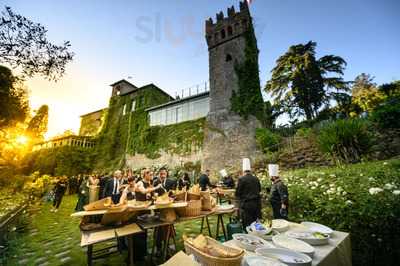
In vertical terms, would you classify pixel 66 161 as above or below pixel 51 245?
above

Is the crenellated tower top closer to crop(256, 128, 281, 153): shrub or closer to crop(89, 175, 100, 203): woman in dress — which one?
crop(256, 128, 281, 153): shrub

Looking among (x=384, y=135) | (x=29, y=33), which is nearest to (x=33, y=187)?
(x=29, y=33)

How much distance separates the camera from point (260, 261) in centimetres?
149

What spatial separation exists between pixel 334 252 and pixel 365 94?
25.4 metres

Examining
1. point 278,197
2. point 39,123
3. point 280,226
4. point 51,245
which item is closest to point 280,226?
point 280,226

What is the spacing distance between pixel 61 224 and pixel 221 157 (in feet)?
32.2

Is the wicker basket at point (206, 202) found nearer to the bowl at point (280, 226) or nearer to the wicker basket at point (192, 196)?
the wicker basket at point (192, 196)

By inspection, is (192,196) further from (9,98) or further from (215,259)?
(9,98)

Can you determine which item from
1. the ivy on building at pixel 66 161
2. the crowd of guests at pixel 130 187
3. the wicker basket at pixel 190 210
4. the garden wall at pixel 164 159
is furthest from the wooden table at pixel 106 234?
the ivy on building at pixel 66 161

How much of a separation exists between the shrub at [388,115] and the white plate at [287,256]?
8.83 meters

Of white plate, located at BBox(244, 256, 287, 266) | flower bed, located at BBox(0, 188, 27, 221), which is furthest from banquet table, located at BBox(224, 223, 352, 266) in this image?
flower bed, located at BBox(0, 188, 27, 221)

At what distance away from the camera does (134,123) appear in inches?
830

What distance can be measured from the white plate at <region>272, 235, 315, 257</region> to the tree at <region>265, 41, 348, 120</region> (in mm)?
16367

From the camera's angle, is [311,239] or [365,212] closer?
[311,239]
